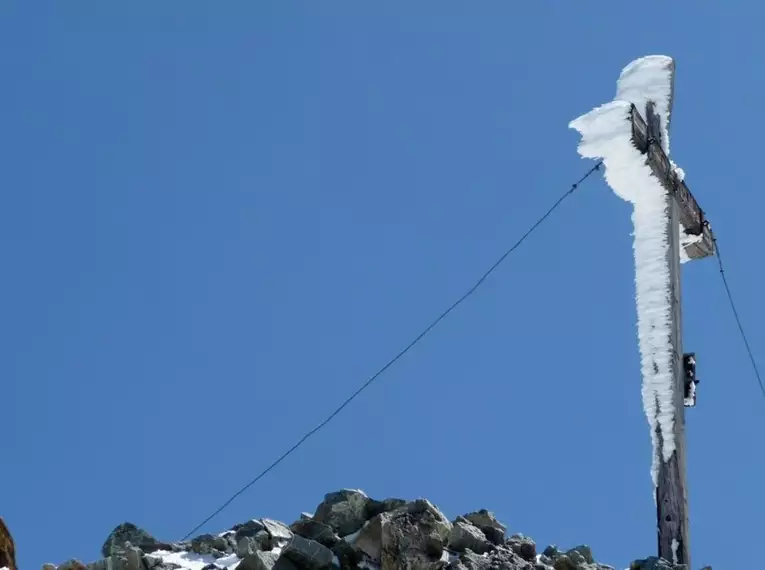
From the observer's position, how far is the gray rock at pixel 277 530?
407 inches

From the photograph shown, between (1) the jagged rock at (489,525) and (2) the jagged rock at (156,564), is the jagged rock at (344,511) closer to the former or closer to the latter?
(1) the jagged rock at (489,525)

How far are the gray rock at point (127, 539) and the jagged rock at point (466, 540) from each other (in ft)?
9.17

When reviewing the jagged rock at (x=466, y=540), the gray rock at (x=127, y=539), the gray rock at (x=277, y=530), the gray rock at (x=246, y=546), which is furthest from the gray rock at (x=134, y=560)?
the jagged rock at (x=466, y=540)

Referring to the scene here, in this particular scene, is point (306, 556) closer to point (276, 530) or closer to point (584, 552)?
point (276, 530)

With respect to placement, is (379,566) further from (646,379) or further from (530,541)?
(646,379)

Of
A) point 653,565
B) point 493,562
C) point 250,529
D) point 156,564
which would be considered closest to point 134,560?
point 156,564

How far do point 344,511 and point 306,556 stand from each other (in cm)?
78

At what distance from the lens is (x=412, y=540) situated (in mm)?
9578

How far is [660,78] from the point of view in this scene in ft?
39.6

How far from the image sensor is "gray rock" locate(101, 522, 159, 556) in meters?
10.6

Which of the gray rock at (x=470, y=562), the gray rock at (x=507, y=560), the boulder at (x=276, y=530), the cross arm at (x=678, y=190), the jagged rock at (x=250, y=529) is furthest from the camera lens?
the cross arm at (x=678, y=190)

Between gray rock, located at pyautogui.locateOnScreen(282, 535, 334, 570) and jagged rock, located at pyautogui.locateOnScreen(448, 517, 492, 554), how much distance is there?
1.04 meters

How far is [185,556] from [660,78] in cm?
661

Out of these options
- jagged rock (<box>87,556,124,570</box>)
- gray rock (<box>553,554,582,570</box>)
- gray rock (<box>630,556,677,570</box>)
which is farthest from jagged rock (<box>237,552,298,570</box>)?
gray rock (<box>630,556,677,570</box>)
